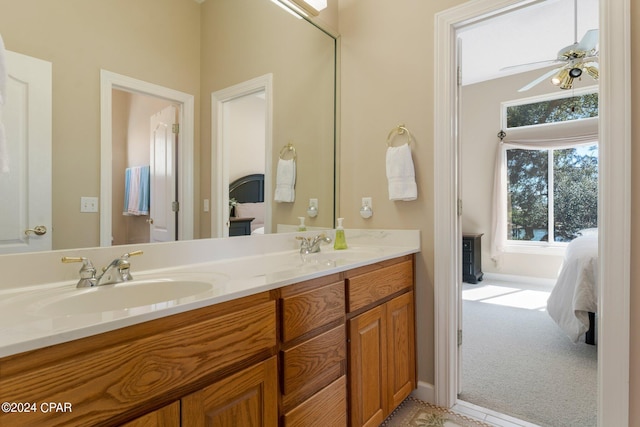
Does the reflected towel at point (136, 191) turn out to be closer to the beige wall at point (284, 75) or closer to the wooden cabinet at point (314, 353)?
the beige wall at point (284, 75)

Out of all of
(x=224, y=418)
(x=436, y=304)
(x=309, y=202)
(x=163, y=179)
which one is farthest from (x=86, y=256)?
(x=436, y=304)

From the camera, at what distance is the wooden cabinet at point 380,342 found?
133 centimetres

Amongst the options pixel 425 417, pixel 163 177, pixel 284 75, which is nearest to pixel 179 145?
pixel 163 177

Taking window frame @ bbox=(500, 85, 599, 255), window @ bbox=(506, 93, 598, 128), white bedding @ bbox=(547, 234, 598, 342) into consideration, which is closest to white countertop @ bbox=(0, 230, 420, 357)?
white bedding @ bbox=(547, 234, 598, 342)

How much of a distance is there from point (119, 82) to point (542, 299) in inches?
168

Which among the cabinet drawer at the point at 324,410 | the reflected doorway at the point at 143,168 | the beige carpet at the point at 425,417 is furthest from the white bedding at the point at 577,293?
the reflected doorway at the point at 143,168

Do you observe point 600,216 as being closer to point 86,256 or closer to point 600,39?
point 600,39

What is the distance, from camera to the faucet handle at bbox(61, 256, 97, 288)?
3.22 ft

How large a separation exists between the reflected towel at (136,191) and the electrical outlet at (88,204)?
0.09 meters

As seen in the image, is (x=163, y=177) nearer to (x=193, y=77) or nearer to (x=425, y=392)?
(x=193, y=77)

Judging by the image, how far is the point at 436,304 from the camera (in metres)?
1.76

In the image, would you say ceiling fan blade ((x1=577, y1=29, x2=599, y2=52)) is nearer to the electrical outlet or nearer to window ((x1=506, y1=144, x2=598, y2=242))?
window ((x1=506, y1=144, x2=598, y2=242))

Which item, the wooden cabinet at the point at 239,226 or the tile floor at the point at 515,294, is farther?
the tile floor at the point at 515,294

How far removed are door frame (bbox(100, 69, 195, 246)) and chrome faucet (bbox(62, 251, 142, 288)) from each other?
139 mm
